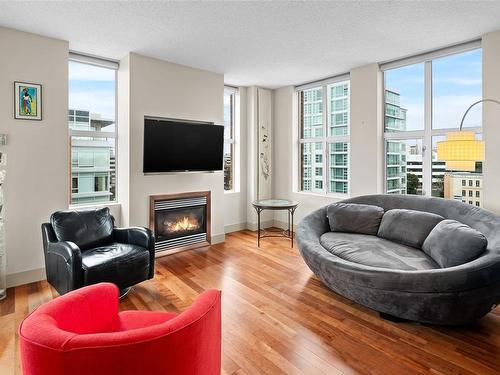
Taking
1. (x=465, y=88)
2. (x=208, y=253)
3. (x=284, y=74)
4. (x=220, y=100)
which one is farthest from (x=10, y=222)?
(x=465, y=88)

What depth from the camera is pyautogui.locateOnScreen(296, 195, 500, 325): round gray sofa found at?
2.20m

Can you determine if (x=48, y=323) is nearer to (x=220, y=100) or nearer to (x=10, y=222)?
(x=10, y=222)

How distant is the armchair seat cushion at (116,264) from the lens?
2639mm

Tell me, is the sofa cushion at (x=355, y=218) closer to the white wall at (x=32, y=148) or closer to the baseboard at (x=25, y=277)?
the white wall at (x=32, y=148)

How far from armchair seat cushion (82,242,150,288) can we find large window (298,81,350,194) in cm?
343

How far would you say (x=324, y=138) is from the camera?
5355 millimetres

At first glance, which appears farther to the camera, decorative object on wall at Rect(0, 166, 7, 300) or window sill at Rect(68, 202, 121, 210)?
window sill at Rect(68, 202, 121, 210)

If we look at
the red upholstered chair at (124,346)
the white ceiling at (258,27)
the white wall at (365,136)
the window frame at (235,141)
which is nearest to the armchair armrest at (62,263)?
the red upholstered chair at (124,346)

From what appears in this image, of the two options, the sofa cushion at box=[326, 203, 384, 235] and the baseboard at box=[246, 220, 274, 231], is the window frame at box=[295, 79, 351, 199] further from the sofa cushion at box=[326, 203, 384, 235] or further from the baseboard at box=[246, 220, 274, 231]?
the sofa cushion at box=[326, 203, 384, 235]

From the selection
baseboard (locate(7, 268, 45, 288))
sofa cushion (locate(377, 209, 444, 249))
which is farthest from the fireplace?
sofa cushion (locate(377, 209, 444, 249))

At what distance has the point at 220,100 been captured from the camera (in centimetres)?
487

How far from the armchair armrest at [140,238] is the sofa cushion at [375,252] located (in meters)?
1.86

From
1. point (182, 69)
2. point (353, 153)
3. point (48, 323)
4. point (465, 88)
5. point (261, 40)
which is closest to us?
point (48, 323)

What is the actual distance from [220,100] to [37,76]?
2.40m
